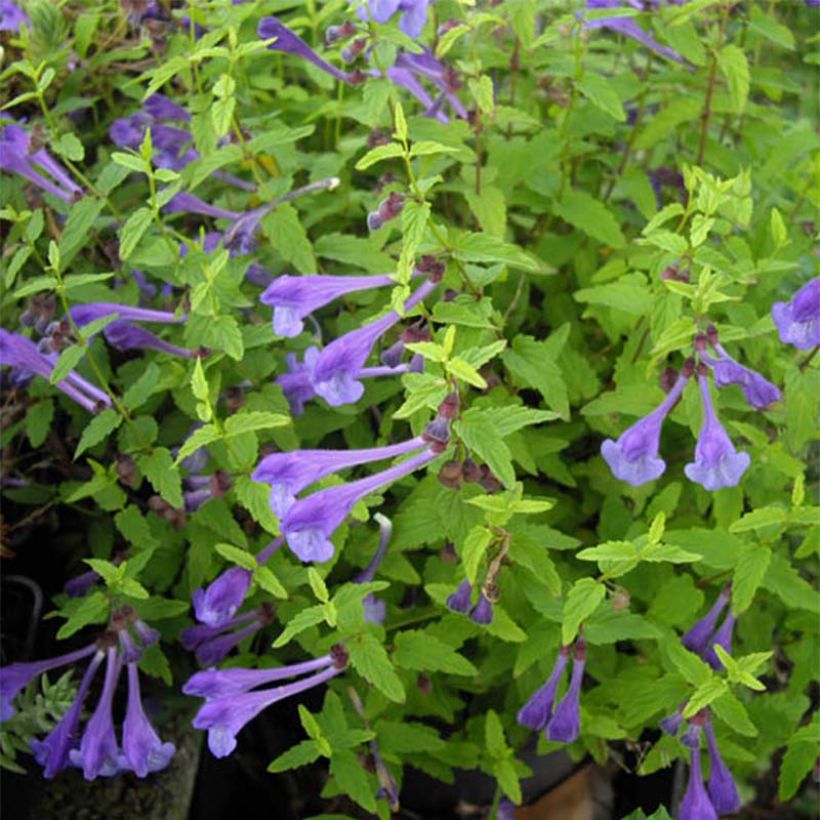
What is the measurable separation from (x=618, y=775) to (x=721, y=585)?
93 cm

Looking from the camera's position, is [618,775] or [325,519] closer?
[325,519]

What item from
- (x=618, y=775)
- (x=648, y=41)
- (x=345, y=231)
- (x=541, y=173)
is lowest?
(x=618, y=775)

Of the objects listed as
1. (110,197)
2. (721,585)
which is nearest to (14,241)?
(110,197)

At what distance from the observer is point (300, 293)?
141 centimetres

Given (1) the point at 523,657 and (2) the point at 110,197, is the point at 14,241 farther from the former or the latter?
(1) the point at 523,657

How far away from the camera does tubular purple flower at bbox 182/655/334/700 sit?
1.46 m

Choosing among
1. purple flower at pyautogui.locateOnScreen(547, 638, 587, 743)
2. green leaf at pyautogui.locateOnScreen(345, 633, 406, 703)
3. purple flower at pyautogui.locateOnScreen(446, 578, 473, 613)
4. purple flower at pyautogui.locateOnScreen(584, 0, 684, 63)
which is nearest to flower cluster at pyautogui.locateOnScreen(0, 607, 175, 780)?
green leaf at pyautogui.locateOnScreen(345, 633, 406, 703)

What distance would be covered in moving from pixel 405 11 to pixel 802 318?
60 cm

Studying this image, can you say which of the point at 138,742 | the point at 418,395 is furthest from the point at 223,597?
the point at 418,395

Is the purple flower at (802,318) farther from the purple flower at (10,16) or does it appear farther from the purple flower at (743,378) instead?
the purple flower at (10,16)

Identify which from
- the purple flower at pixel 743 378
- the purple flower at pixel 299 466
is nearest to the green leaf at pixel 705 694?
the purple flower at pixel 743 378

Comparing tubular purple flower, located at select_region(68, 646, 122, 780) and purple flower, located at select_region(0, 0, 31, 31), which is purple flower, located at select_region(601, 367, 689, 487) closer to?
tubular purple flower, located at select_region(68, 646, 122, 780)

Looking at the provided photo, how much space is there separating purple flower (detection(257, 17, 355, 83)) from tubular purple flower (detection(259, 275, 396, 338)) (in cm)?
38

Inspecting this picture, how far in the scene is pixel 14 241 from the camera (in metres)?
1.80
